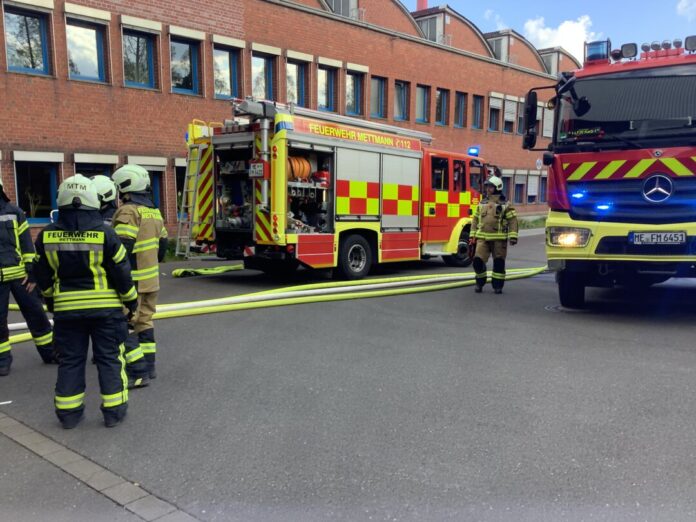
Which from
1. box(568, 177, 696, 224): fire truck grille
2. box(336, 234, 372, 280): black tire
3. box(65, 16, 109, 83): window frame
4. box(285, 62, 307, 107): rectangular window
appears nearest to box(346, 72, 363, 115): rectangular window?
box(285, 62, 307, 107): rectangular window

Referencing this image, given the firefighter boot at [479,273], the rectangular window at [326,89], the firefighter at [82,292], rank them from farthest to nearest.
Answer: the rectangular window at [326,89]
the firefighter boot at [479,273]
the firefighter at [82,292]

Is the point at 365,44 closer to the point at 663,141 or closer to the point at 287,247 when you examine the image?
the point at 287,247

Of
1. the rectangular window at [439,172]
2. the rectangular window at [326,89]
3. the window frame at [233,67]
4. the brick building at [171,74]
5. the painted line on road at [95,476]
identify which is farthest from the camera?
the rectangular window at [326,89]

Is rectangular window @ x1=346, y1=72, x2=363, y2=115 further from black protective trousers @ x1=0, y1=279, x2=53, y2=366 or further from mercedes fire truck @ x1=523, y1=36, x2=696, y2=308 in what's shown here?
black protective trousers @ x1=0, y1=279, x2=53, y2=366

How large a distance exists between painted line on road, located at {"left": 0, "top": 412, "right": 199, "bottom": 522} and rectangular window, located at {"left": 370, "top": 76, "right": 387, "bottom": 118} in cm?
1995

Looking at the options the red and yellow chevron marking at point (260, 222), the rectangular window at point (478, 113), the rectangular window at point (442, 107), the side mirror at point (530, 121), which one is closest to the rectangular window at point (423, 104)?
the rectangular window at point (442, 107)

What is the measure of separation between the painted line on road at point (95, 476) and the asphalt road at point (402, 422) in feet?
0.21

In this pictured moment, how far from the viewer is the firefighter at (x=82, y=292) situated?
12.3 ft


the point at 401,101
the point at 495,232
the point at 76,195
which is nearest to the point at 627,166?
the point at 495,232

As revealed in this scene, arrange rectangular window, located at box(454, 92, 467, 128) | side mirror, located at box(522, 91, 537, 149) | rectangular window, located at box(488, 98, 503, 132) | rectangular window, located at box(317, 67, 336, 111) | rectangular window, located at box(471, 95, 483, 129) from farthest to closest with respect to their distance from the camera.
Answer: rectangular window, located at box(488, 98, 503, 132), rectangular window, located at box(471, 95, 483, 129), rectangular window, located at box(454, 92, 467, 128), rectangular window, located at box(317, 67, 336, 111), side mirror, located at box(522, 91, 537, 149)

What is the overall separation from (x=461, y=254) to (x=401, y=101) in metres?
11.8

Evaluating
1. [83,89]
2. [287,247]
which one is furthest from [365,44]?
[287,247]

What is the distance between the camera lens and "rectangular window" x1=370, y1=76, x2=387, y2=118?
883 inches

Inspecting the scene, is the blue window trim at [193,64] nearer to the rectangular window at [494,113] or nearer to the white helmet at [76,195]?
the white helmet at [76,195]
